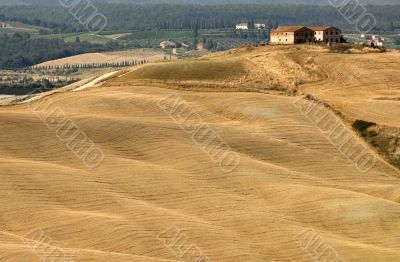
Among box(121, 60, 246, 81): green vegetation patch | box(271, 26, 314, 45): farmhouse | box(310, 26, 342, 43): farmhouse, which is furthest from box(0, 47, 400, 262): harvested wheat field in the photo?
box(310, 26, 342, 43): farmhouse

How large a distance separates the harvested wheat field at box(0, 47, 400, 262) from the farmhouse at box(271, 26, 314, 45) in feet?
111

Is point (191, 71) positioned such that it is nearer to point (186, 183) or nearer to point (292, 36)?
point (292, 36)

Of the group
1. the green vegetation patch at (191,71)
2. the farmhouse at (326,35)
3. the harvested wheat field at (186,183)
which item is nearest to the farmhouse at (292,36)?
the farmhouse at (326,35)

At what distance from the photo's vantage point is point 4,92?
13675 cm

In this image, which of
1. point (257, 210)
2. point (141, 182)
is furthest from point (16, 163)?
point (257, 210)

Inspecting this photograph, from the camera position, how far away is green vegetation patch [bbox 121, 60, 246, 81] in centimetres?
10294

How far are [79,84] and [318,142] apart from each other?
1552 inches

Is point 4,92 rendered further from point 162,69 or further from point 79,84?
point 162,69

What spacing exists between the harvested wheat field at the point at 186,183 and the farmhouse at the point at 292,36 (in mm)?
33736

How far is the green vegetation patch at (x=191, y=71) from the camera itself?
102938mm

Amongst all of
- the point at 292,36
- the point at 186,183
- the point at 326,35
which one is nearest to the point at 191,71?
the point at 292,36

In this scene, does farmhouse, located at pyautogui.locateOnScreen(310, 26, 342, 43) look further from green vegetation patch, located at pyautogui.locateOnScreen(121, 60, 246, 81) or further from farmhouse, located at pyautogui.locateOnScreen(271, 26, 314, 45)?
green vegetation patch, located at pyautogui.locateOnScreen(121, 60, 246, 81)

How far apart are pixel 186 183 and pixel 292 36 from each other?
6944 centimetres

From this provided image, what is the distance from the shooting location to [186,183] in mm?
65750
